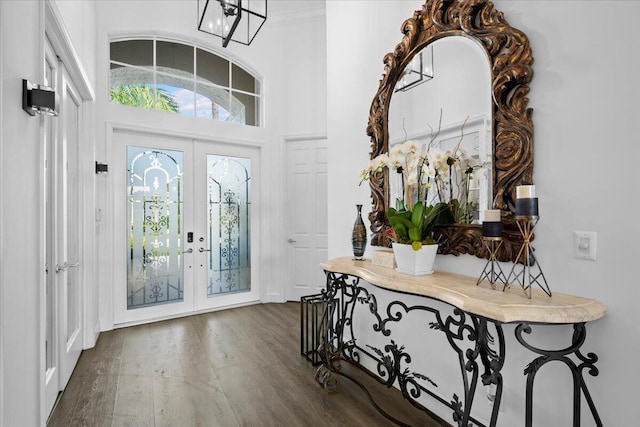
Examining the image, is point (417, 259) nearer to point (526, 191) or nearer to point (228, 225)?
point (526, 191)

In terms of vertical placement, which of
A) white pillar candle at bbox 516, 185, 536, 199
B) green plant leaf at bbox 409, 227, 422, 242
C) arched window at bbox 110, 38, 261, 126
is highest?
arched window at bbox 110, 38, 261, 126

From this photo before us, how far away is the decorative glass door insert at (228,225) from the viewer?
14.0ft

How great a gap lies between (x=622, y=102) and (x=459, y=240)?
0.91 m

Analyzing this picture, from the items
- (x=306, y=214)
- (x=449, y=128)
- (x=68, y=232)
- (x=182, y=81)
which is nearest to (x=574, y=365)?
(x=449, y=128)

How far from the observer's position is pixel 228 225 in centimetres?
439

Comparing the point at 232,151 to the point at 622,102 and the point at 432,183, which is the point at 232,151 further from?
the point at 622,102

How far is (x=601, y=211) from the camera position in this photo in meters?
1.27

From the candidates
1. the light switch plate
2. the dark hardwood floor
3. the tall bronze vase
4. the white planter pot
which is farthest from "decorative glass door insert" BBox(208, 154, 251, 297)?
the light switch plate

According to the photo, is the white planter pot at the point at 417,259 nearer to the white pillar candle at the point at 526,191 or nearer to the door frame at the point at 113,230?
the white pillar candle at the point at 526,191

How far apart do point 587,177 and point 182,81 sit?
423 centimetres

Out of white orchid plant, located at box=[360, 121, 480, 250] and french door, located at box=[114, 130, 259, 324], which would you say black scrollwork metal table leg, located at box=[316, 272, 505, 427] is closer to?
white orchid plant, located at box=[360, 121, 480, 250]

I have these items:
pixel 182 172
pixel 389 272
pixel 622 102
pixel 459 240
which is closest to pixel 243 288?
pixel 182 172

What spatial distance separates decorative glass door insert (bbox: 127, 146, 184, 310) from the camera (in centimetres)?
376

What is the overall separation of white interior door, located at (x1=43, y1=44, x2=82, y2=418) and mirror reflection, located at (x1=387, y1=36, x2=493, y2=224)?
86.0 inches
